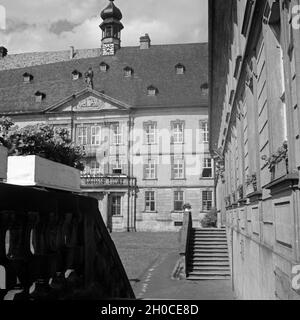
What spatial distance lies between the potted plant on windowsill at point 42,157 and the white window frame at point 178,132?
24066 mm

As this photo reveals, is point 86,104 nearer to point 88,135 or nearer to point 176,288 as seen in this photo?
point 88,135

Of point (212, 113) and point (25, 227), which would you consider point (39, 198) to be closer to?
point (25, 227)

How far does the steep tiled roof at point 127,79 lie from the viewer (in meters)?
46.0

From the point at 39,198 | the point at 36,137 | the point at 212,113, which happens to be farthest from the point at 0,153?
the point at 212,113

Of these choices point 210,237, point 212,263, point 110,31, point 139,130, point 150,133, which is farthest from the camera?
point 110,31

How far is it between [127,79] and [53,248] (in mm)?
46811

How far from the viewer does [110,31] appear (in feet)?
177

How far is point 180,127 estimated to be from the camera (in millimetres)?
44219

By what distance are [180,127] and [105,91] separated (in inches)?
372

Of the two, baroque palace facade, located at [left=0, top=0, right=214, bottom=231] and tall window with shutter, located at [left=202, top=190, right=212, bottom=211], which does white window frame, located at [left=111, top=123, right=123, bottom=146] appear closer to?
baroque palace facade, located at [left=0, top=0, right=214, bottom=231]

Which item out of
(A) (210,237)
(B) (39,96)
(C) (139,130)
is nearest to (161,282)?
(A) (210,237)

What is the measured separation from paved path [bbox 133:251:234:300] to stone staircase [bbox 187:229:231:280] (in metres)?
0.74

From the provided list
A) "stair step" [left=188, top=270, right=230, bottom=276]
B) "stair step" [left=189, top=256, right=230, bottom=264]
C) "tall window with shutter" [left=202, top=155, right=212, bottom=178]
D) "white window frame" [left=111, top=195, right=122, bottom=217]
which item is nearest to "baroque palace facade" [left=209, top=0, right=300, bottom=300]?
"stair step" [left=188, top=270, right=230, bottom=276]

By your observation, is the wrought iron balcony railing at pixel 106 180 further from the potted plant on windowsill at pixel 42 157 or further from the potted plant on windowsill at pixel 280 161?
the potted plant on windowsill at pixel 280 161
